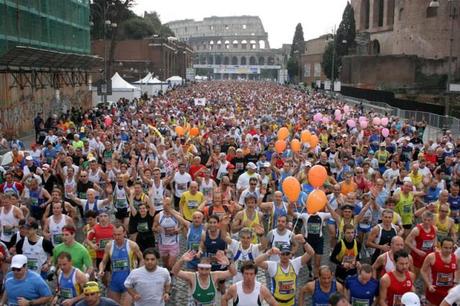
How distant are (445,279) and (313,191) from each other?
2.62 metres

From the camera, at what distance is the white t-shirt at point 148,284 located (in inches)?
242

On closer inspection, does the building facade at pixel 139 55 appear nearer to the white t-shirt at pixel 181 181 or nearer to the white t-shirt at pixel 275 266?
the white t-shirt at pixel 181 181

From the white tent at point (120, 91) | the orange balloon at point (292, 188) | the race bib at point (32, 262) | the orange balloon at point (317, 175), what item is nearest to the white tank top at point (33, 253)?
the race bib at point (32, 262)

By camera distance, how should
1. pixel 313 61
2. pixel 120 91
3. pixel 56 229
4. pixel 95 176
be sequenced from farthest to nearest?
1. pixel 313 61
2. pixel 120 91
3. pixel 95 176
4. pixel 56 229

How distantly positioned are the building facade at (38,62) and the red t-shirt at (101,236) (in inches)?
612

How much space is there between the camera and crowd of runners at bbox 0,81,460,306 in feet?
→ 20.1

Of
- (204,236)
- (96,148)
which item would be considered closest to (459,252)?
(204,236)

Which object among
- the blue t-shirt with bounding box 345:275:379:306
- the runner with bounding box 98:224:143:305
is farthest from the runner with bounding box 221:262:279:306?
the runner with bounding box 98:224:143:305

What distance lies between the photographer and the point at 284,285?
642 centimetres

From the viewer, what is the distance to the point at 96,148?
15320 millimetres

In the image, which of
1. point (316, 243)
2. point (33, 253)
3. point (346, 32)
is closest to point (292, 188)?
point (316, 243)

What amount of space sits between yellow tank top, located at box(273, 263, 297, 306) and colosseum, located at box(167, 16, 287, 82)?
153829mm

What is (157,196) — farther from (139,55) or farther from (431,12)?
(139,55)

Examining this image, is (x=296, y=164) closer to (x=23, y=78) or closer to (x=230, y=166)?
(x=230, y=166)
